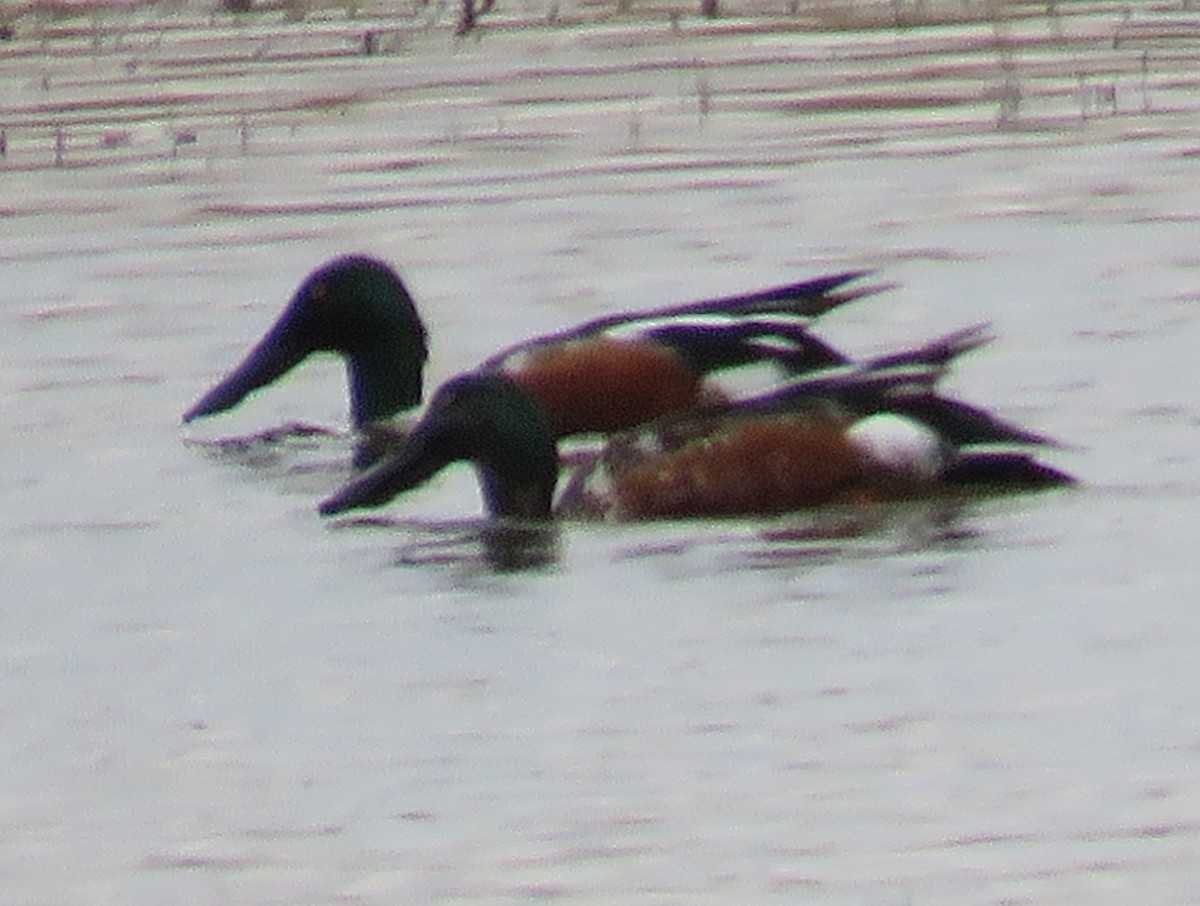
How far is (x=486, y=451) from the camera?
31.4 feet

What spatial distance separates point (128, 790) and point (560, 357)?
447 cm

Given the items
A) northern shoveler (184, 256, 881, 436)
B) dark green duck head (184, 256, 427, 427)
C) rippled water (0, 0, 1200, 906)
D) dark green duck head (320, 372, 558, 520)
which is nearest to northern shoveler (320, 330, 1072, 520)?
dark green duck head (320, 372, 558, 520)

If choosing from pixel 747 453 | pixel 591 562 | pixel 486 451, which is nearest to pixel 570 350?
pixel 486 451

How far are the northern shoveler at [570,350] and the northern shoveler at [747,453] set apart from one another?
4.60 ft

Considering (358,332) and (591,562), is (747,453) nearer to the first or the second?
(591,562)

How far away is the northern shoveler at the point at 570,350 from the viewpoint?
1125 centimetres

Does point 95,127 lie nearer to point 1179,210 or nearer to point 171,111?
point 171,111

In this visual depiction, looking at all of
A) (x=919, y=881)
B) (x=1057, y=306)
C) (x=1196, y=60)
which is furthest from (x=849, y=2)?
(x=919, y=881)

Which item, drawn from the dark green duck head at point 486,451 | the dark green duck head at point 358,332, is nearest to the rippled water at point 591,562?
the dark green duck head at point 486,451

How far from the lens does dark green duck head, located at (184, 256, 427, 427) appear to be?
455 inches

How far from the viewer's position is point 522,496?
9562 millimetres

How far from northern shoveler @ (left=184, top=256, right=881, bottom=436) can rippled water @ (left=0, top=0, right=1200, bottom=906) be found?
10.6 inches

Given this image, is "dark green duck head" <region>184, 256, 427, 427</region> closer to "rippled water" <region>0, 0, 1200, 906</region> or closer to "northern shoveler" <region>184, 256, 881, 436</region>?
"northern shoveler" <region>184, 256, 881, 436</region>

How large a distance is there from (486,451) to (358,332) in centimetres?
210
